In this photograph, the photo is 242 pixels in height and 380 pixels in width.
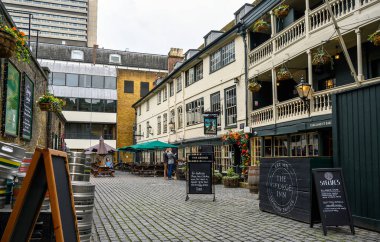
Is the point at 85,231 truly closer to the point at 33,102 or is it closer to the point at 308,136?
the point at 33,102

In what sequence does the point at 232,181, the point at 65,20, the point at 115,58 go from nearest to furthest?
the point at 232,181 < the point at 115,58 < the point at 65,20

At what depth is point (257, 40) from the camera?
17484 mm

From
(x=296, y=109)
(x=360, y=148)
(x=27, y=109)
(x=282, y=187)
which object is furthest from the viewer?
(x=296, y=109)

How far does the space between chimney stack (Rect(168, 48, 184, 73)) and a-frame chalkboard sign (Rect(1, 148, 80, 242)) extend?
3070 cm

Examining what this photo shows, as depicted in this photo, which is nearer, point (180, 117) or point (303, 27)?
point (303, 27)

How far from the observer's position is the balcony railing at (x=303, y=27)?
11.3 metres

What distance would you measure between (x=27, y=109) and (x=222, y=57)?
12.6 meters

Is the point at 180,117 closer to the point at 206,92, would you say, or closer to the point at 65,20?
the point at 206,92

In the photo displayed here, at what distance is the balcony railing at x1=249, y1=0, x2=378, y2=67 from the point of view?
37.1ft

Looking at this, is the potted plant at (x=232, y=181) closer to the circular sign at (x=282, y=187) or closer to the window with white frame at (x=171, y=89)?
the circular sign at (x=282, y=187)

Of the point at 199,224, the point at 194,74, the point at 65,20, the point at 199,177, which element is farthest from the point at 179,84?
the point at 65,20

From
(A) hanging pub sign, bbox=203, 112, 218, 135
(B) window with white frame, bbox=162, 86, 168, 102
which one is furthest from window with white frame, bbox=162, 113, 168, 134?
(A) hanging pub sign, bbox=203, 112, 218, 135

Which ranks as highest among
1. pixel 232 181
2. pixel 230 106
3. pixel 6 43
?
pixel 230 106

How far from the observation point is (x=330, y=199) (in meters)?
6.68
